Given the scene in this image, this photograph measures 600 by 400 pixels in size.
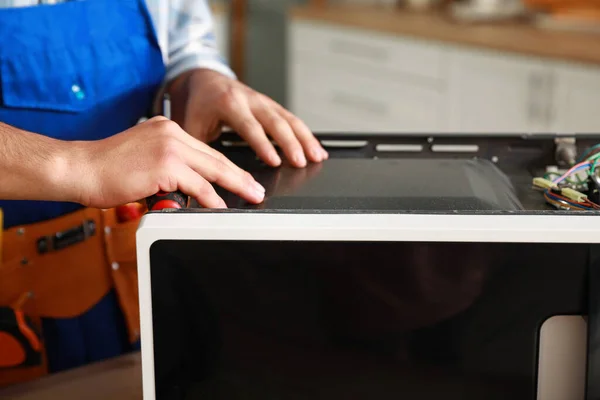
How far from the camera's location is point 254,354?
0.50m

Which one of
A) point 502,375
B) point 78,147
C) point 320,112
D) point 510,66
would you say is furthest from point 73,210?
point 320,112

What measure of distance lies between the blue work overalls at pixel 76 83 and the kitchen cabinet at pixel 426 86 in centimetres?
127

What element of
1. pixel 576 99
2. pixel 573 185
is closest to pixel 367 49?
pixel 576 99

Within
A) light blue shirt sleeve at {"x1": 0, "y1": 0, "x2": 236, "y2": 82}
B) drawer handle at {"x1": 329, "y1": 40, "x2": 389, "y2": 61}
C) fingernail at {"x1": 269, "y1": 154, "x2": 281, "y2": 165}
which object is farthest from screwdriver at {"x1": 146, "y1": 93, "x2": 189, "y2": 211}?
drawer handle at {"x1": 329, "y1": 40, "x2": 389, "y2": 61}

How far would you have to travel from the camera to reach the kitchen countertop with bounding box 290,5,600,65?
1.86 metres

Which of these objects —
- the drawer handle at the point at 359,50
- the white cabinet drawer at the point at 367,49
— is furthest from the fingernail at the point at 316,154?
the drawer handle at the point at 359,50

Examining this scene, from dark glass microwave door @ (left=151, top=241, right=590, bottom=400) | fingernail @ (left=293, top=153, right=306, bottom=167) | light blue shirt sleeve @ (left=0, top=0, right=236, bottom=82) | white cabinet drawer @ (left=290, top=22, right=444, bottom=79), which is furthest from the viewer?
white cabinet drawer @ (left=290, top=22, right=444, bottom=79)

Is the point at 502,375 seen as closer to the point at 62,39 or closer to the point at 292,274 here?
the point at 292,274

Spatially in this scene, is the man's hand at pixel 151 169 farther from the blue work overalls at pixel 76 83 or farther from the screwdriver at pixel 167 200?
the blue work overalls at pixel 76 83

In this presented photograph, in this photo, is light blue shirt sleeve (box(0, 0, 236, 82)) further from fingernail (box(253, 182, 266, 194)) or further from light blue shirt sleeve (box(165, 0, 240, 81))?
fingernail (box(253, 182, 266, 194))

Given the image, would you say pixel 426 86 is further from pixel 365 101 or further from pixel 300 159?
pixel 300 159

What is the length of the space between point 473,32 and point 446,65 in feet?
0.53

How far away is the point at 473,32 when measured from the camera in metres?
2.16

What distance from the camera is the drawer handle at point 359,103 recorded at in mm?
2668
